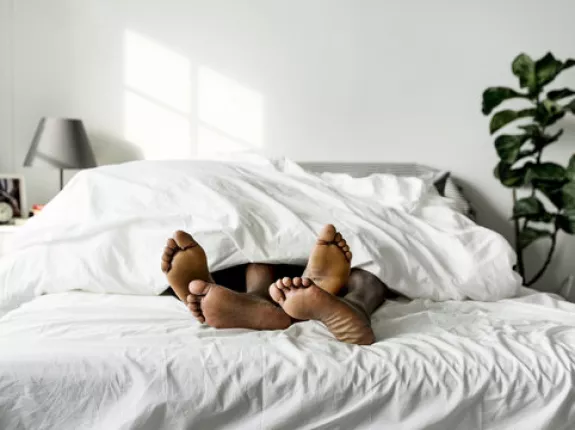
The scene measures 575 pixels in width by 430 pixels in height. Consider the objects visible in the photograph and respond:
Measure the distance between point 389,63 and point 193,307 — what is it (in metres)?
1.86

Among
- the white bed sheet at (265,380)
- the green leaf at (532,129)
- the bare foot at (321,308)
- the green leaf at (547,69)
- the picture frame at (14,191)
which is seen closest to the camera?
the white bed sheet at (265,380)

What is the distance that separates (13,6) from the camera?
285 centimetres

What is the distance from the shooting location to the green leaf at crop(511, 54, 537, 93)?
8.29ft

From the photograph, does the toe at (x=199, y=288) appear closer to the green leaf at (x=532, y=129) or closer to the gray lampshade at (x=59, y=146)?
the gray lampshade at (x=59, y=146)

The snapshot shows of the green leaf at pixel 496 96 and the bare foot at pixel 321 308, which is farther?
the green leaf at pixel 496 96

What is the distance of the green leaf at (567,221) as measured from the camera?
2490 millimetres

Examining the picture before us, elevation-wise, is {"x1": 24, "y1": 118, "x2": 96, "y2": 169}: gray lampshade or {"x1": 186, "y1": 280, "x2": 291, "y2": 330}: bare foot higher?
{"x1": 24, "y1": 118, "x2": 96, "y2": 169}: gray lampshade

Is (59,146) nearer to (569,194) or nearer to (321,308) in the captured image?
(321,308)

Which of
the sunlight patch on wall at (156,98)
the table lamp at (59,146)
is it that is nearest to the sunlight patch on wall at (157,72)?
the sunlight patch on wall at (156,98)

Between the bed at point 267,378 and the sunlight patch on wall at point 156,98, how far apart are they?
1.59 metres

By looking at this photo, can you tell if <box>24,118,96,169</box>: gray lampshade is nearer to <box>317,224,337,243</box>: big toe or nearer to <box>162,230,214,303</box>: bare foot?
<box>162,230,214,303</box>: bare foot

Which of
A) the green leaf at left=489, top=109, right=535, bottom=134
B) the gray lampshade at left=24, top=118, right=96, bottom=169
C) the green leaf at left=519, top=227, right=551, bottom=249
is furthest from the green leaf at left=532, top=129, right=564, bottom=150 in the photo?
the gray lampshade at left=24, top=118, right=96, bottom=169

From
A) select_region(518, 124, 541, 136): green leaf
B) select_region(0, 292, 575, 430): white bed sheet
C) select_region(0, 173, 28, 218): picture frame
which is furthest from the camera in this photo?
select_region(0, 173, 28, 218): picture frame

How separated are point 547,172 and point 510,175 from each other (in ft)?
0.54
